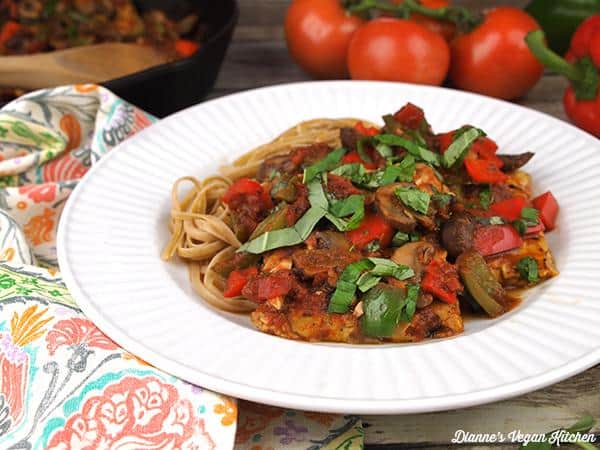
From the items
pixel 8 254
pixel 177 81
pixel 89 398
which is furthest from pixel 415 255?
pixel 177 81

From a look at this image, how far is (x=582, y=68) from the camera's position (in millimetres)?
5535

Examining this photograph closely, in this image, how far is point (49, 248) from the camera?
451cm

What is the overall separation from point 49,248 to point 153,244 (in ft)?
2.53

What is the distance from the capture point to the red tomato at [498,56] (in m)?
5.77

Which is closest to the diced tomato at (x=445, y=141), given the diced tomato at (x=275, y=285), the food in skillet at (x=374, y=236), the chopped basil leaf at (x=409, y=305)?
the food in skillet at (x=374, y=236)

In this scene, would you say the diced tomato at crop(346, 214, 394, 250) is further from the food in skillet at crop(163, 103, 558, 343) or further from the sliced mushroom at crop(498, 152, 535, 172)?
the sliced mushroom at crop(498, 152, 535, 172)

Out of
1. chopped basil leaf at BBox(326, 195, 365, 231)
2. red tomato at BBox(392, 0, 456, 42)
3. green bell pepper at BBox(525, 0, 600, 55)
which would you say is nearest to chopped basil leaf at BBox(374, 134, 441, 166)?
chopped basil leaf at BBox(326, 195, 365, 231)

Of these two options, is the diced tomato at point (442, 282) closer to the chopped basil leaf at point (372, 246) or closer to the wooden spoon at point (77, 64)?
the chopped basil leaf at point (372, 246)

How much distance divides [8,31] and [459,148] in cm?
388

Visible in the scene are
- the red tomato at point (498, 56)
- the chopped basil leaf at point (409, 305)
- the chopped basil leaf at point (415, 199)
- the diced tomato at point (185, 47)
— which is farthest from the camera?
the diced tomato at point (185, 47)

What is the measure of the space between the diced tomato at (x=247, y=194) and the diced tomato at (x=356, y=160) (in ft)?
1.49

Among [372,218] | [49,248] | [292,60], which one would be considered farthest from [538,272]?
[292,60]

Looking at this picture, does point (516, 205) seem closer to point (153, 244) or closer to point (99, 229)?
point (153, 244)

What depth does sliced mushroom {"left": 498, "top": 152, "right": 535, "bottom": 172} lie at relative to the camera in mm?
4383
